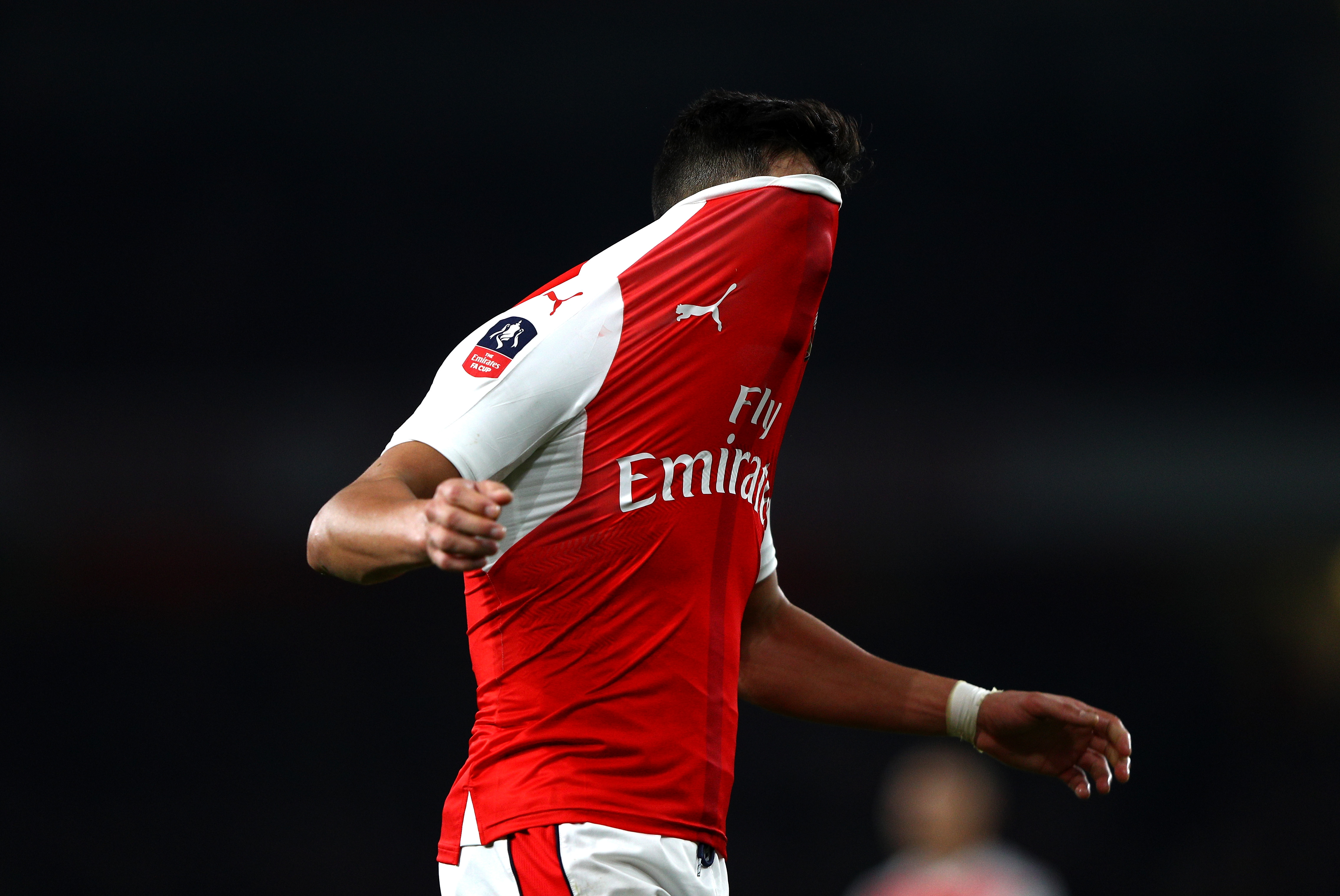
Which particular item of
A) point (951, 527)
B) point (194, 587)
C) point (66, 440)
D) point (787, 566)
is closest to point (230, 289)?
point (66, 440)

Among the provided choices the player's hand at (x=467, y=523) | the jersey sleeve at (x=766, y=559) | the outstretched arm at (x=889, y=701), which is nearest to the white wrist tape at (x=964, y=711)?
the outstretched arm at (x=889, y=701)

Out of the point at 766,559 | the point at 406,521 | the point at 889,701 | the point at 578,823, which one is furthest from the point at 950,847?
the point at 406,521

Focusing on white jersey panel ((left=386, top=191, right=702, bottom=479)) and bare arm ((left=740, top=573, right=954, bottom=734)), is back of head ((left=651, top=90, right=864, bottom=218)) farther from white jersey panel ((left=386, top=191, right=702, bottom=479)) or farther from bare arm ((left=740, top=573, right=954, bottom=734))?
bare arm ((left=740, top=573, right=954, bottom=734))

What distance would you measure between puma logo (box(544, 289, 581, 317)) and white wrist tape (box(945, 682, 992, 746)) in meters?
0.93

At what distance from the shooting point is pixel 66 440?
6352 mm

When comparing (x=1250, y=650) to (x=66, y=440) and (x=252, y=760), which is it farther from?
(x=66, y=440)

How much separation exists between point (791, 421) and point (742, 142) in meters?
4.50

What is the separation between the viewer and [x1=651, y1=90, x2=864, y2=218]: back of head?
1.90 m

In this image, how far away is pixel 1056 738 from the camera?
2010mm

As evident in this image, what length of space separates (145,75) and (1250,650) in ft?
20.8

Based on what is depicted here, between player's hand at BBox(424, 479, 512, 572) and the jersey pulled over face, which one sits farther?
the jersey pulled over face

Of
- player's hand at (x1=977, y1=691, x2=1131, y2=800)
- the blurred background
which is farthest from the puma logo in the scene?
the blurred background

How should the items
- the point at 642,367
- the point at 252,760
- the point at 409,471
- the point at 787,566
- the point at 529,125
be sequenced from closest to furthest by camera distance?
the point at 409,471, the point at 642,367, the point at 252,760, the point at 787,566, the point at 529,125

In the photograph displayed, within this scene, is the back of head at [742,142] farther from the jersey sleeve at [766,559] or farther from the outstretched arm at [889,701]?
the outstretched arm at [889,701]
